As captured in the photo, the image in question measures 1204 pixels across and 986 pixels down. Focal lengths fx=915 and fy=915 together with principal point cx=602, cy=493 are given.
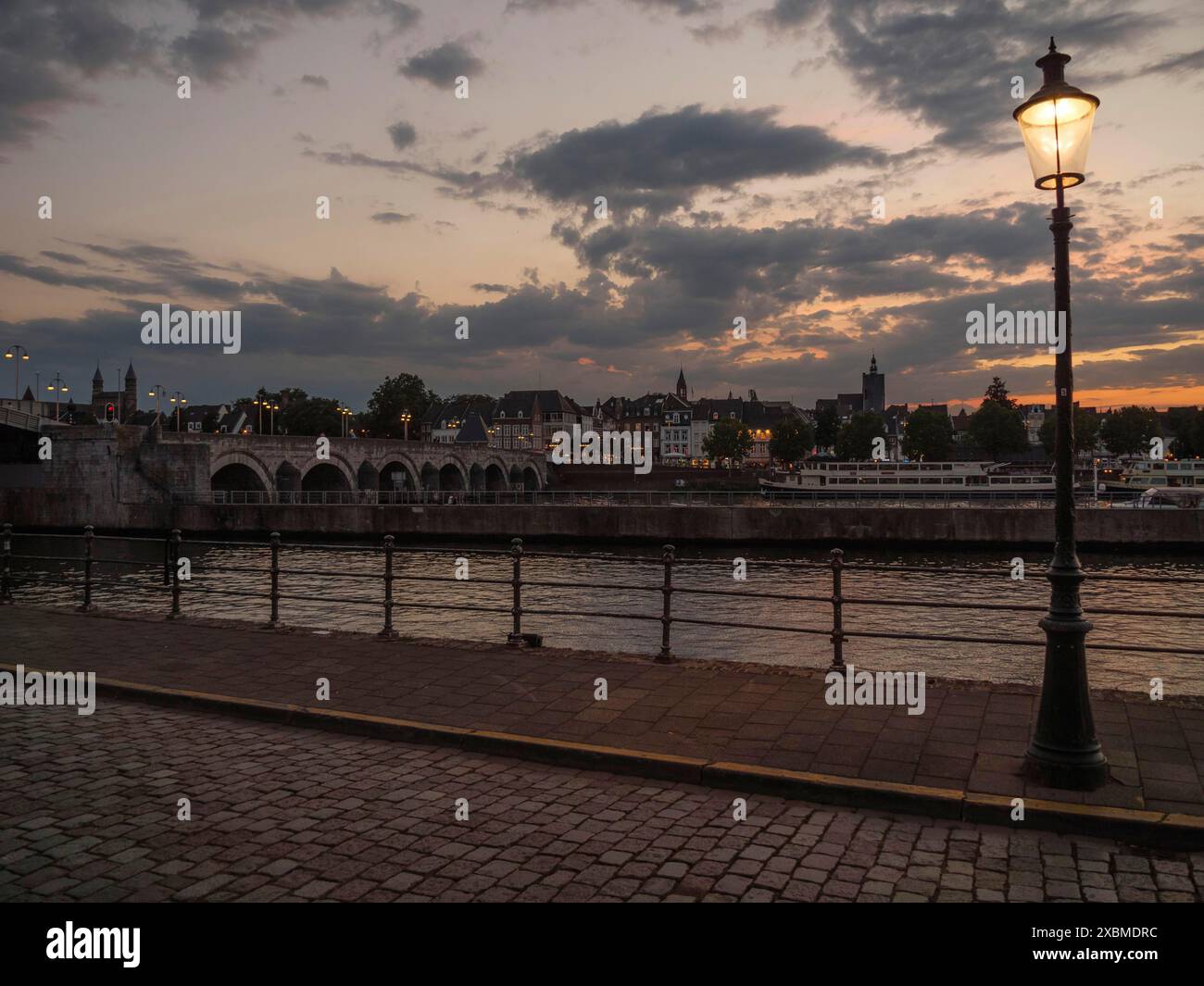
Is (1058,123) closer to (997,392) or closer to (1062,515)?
(1062,515)

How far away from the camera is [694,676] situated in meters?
9.06

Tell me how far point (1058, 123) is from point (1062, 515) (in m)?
2.59

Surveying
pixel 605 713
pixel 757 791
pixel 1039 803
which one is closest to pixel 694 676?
pixel 605 713

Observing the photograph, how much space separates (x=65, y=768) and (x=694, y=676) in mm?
5383

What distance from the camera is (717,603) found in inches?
1045

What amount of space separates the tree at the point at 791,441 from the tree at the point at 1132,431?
1500 inches

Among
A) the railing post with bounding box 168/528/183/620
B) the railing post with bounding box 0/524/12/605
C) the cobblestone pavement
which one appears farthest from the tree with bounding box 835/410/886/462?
the cobblestone pavement

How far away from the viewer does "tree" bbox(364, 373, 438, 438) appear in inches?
5472

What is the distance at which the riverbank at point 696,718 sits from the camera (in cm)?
569

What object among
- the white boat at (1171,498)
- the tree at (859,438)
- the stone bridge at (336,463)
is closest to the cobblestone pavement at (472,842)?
the white boat at (1171,498)

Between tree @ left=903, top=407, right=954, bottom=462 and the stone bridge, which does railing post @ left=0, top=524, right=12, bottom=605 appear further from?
tree @ left=903, top=407, right=954, bottom=462

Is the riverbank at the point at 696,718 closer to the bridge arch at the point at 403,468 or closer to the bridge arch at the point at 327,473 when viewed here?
the bridge arch at the point at 327,473

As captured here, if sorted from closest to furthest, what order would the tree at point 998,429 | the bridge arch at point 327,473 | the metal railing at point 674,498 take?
the metal railing at point 674,498, the bridge arch at point 327,473, the tree at point 998,429
